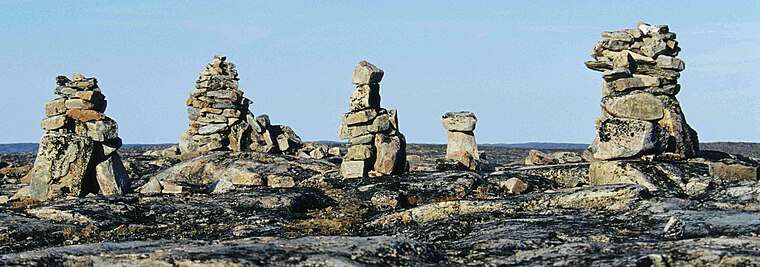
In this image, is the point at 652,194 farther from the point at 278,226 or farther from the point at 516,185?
the point at 278,226

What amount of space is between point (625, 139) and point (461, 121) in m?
8.43

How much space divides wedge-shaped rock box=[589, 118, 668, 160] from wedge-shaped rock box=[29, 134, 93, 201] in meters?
17.0

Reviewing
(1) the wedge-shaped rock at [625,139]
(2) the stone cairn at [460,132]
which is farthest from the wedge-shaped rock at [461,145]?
(1) the wedge-shaped rock at [625,139]

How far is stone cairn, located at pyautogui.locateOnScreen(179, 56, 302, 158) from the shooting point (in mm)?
47406

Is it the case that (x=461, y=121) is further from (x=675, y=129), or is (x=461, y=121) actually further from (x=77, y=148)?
(x=77, y=148)

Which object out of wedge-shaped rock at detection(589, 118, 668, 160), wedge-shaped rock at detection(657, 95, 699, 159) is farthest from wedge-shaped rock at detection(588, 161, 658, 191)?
wedge-shaped rock at detection(657, 95, 699, 159)

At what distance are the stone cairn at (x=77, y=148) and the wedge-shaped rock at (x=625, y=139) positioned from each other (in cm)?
1615

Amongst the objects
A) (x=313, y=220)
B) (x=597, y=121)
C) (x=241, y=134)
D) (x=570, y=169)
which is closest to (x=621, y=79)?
(x=597, y=121)

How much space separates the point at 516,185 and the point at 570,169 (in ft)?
21.2

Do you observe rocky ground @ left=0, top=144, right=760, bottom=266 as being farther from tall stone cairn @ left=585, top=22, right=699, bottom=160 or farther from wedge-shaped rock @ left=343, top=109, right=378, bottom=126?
wedge-shaped rock @ left=343, top=109, right=378, bottom=126

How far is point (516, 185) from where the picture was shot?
2842cm

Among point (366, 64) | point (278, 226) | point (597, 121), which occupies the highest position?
point (366, 64)

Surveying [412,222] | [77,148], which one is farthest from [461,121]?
[412,222]

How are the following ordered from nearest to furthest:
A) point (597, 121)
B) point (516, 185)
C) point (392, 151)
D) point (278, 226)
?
point (278, 226)
point (516, 185)
point (597, 121)
point (392, 151)
